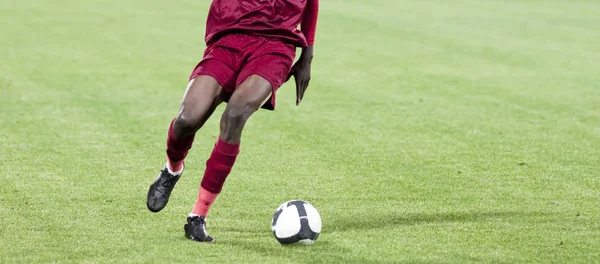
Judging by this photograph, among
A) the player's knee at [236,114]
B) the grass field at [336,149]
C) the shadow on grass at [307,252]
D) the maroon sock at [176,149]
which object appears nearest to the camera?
the shadow on grass at [307,252]

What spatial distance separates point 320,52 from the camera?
16062 millimetres

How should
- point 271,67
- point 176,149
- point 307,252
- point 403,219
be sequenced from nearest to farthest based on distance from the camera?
point 307,252 < point 271,67 < point 176,149 < point 403,219

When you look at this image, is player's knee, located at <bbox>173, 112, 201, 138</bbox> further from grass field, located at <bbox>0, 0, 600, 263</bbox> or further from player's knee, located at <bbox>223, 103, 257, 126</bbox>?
grass field, located at <bbox>0, 0, 600, 263</bbox>

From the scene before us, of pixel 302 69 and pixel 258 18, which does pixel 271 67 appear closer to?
pixel 258 18

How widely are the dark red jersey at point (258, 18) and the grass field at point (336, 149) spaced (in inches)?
46.2

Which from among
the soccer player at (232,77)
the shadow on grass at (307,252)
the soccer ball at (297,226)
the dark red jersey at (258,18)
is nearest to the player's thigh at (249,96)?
the soccer player at (232,77)

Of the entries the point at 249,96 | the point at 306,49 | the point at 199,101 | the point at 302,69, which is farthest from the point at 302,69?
the point at 199,101

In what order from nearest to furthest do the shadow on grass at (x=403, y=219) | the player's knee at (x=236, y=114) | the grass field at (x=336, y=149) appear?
the player's knee at (x=236, y=114)
the grass field at (x=336, y=149)
the shadow on grass at (x=403, y=219)

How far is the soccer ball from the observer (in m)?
5.66

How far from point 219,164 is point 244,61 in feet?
2.21

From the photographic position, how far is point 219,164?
574 cm

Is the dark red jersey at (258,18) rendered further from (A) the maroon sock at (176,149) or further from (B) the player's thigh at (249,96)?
(A) the maroon sock at (176,149)

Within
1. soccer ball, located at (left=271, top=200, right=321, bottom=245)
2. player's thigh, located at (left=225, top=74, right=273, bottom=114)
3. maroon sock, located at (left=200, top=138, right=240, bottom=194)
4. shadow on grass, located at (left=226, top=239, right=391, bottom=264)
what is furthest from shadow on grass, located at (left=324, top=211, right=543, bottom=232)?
player's thigh, located at (left=225, top=74, right=273, bottom=114)

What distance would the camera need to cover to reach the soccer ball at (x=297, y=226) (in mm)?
→ 5660
